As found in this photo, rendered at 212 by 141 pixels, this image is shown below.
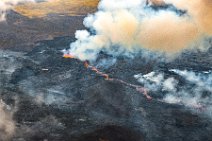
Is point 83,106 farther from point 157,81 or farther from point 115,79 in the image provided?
point 157,81

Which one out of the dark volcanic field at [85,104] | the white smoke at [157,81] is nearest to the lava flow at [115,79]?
the dark volcanic field at [85,104]

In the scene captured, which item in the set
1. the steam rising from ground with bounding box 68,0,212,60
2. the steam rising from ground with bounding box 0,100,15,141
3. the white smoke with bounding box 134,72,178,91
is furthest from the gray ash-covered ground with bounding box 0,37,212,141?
the steam rising from ground with bounding box 68,0,212,60

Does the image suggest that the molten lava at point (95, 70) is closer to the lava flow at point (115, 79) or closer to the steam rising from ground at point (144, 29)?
the lava flow at point (115, 79)

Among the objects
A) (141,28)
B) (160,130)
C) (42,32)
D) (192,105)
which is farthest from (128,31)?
(160,130)

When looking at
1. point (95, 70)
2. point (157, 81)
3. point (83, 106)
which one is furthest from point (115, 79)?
point (83, 106)

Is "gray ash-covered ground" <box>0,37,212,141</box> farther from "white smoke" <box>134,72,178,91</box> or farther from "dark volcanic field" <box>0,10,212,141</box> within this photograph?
"white smoke" <box>134,72,178,91</box>

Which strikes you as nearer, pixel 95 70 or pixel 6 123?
pixel 6 123
